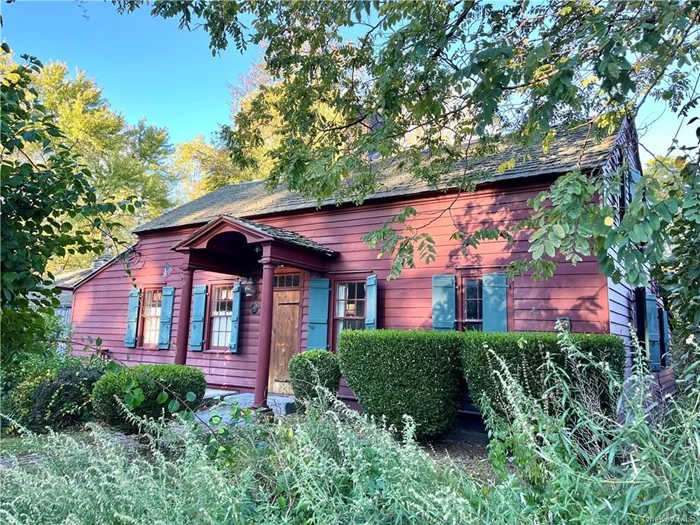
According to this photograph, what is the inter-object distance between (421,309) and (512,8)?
15.0 feet

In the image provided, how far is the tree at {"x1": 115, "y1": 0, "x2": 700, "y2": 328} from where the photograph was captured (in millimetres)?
2854

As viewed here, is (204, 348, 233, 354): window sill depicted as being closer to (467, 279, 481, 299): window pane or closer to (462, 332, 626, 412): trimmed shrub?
(467, 279, 481, 299): window pane

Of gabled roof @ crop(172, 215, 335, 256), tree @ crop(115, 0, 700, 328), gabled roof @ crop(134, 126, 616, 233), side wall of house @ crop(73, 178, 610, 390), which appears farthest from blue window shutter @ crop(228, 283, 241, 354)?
tree @ crop(115, 0, 700, 328)

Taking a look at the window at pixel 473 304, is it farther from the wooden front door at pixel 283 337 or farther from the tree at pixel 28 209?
the tree at pixel 28 209

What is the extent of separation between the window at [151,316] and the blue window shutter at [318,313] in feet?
15.7

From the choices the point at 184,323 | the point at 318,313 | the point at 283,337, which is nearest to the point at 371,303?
the point at 318,313

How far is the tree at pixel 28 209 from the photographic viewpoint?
90.2 inches

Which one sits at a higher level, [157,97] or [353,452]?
[157,97]

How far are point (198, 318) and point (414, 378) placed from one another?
6313 mm

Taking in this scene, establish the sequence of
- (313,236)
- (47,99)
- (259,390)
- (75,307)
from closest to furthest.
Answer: (259,390) → (313,236) → (75,307) → (47,99)

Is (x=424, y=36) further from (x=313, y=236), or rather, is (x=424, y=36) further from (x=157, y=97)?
(x=157, y=97)

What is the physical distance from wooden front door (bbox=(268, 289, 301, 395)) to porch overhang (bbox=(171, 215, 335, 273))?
102 centimetres

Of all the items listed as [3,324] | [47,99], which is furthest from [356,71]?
[47,99]

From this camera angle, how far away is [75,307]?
42.5ft
